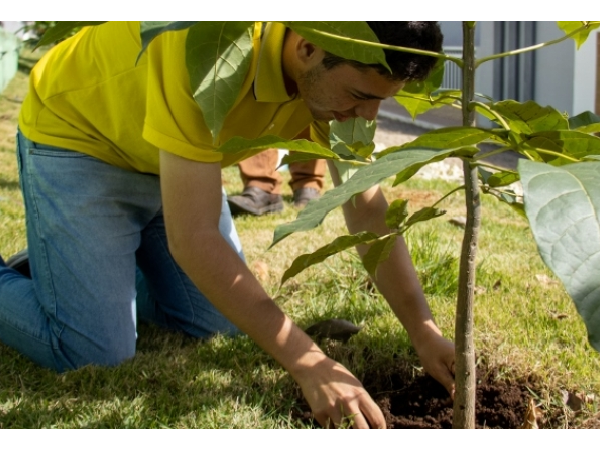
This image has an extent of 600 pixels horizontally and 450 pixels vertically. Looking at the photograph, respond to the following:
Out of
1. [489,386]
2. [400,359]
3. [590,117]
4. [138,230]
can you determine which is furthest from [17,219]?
[590,117]

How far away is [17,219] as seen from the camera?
13.3 ft

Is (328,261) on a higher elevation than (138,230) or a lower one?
lower

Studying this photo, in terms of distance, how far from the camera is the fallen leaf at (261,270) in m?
3.15

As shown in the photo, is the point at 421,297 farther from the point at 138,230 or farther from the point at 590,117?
the point at 138,230

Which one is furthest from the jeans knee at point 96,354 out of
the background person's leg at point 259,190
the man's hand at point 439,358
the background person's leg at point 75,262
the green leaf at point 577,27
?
the background person's leg at point 259,190

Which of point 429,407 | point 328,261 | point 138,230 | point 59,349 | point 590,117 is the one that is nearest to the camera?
point 590,117

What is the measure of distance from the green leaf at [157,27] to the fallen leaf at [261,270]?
2111mm

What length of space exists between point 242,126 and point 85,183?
26.9 inches

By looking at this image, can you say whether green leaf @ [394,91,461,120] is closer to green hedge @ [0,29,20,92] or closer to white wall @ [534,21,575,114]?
white wall @ [534,21,575,114]

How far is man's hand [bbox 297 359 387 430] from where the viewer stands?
1775 millimetres

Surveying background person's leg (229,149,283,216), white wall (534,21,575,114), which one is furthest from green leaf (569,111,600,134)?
white wall (534,21,575,114)

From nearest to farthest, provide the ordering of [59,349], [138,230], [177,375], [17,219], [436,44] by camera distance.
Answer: [436,44] → [177,375] → [59,349] → [138,230] → [17,219]

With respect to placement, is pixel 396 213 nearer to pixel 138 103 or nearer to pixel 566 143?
pixel 566 143

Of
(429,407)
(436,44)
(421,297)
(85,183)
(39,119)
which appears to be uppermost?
(436,44)
